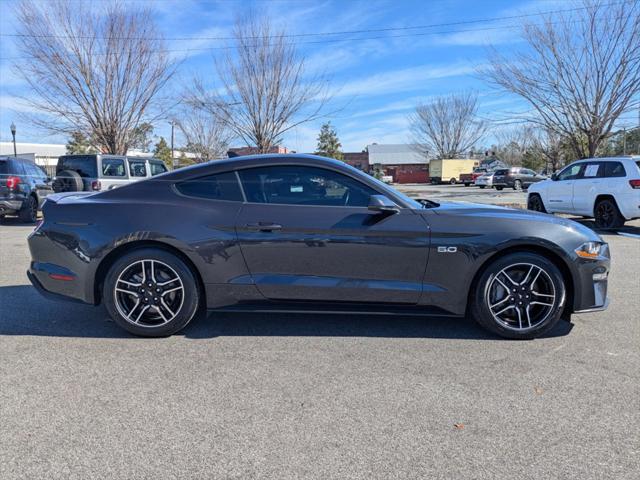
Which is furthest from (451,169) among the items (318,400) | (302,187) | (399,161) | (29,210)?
(318,400)

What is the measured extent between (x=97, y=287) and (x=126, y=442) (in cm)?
187

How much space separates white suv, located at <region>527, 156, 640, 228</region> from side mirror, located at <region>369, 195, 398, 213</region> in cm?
859

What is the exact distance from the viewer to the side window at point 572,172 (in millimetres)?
11318

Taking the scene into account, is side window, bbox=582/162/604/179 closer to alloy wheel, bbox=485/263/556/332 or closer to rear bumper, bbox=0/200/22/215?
alloy wheel, bbox=485/263/556/332

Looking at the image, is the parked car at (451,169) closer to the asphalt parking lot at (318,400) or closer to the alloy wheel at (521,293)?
the asphalt parking lot at (318,400)

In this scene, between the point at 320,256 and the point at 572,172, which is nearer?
the point at 320,256

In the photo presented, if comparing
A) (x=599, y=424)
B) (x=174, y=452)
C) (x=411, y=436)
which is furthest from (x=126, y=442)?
(x=599, y=424)

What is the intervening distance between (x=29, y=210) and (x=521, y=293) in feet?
41.6

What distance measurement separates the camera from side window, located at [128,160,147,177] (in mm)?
13215

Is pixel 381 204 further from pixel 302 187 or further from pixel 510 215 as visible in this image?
pixel 510 215

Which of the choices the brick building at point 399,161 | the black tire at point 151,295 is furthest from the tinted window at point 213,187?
the brick building at point 399,161

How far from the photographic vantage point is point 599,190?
35.1 ft

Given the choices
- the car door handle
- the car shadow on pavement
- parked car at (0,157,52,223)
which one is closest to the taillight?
parked car at (0,157,52,223)

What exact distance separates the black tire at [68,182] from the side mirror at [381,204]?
33.9 feet
